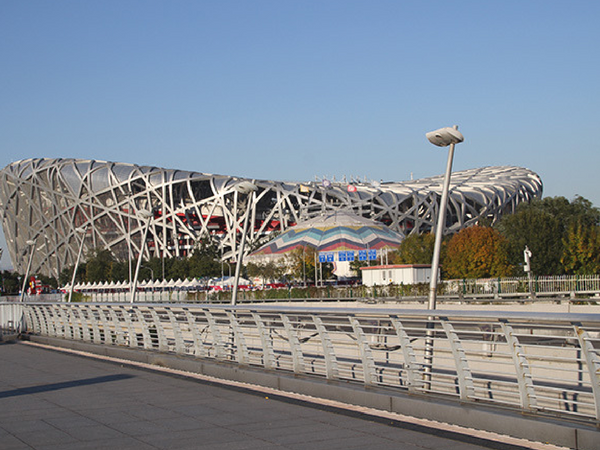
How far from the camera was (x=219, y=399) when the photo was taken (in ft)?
40.6

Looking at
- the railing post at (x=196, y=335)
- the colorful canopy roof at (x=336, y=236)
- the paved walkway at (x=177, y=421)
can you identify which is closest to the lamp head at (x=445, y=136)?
the paved walkway at (x=177, y=421)

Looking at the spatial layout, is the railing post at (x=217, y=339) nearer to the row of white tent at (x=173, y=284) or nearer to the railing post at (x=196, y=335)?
the railing post at (x=196, y=335)

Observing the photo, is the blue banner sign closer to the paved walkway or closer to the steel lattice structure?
the steel lattice structure

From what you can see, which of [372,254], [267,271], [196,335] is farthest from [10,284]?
[196,335]

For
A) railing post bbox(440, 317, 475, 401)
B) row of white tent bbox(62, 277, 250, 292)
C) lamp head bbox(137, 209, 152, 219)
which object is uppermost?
lamp head bbox(137, 209, 152, 219)

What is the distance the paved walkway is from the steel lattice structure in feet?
368

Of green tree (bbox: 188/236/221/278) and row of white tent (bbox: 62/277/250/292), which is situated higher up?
green tree (bbox: 188/236/221/278)

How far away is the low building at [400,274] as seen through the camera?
6350 centimetres

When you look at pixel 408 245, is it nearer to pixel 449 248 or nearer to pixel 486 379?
pixel 449 248

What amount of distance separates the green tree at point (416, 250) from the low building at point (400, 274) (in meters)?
13.6

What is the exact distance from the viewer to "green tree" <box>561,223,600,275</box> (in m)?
56.1

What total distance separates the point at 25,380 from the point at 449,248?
2380 inches

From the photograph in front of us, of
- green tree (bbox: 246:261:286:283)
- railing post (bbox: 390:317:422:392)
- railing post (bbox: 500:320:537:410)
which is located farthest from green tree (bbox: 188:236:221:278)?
railing post (bbox: 500:320:537:410)

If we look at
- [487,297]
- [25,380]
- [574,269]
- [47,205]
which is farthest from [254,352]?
[47,205]
